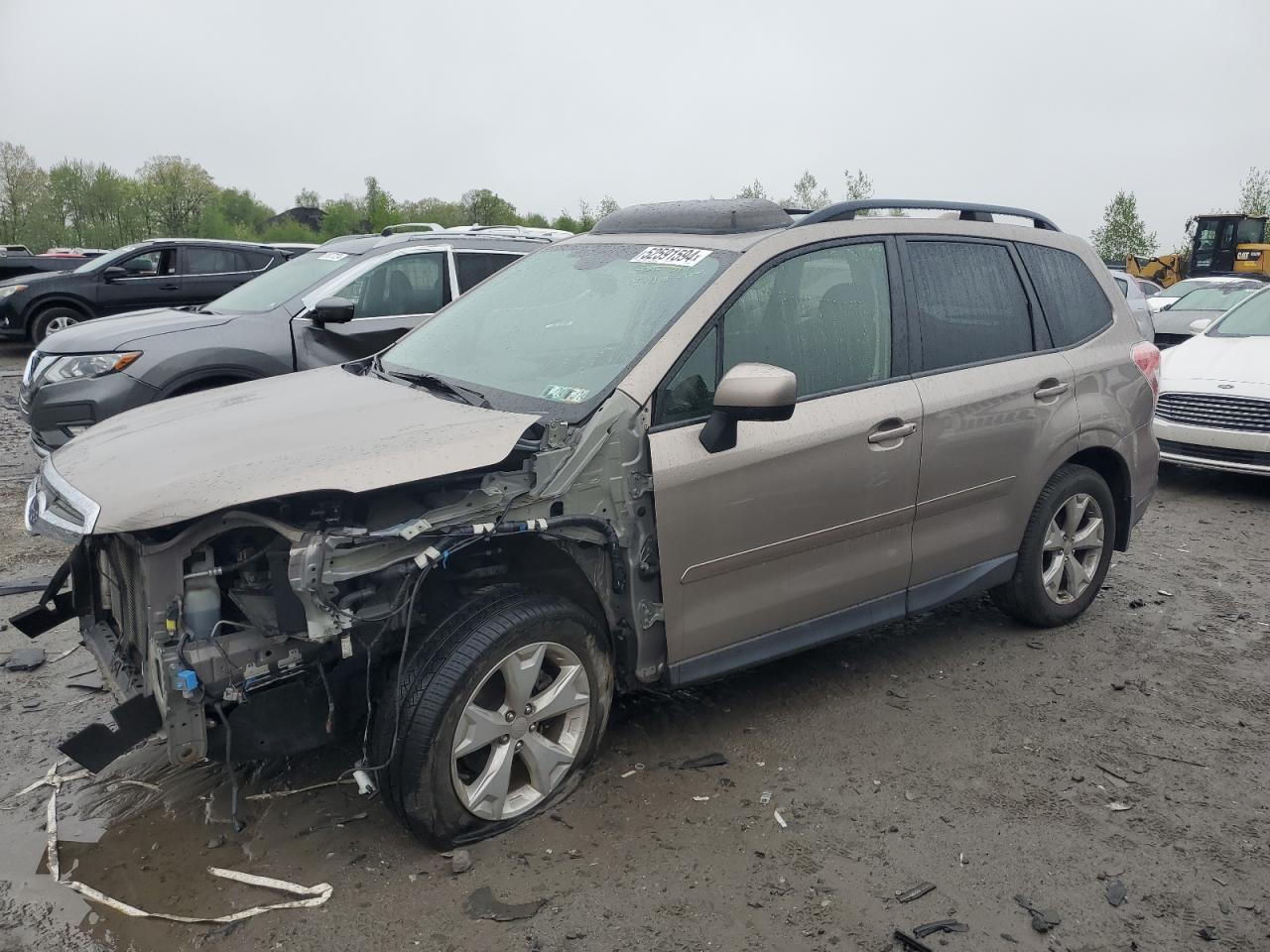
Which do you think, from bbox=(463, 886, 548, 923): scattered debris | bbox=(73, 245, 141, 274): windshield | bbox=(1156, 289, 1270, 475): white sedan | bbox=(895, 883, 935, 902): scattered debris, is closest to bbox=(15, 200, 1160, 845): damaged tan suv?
bbox=(463, 886, 548, 923): scattered debris

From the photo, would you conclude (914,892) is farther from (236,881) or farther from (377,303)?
(377,303)

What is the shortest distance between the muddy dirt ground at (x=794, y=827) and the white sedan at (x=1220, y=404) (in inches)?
134

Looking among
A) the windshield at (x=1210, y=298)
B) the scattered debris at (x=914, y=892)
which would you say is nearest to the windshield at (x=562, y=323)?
the scattered debris at (x=914, y=892)

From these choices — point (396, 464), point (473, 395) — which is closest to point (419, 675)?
point (396, 464)

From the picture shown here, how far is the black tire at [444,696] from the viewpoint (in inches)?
116

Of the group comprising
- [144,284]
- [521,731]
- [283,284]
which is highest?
[144,284]

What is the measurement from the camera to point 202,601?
2836 millimetres

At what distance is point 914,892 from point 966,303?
7.90 ft

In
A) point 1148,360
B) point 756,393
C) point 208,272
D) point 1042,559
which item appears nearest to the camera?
point 756,393

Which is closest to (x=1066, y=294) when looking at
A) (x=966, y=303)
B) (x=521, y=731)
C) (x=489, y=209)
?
(x=966, y=303)

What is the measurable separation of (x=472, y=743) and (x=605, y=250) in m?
2.04

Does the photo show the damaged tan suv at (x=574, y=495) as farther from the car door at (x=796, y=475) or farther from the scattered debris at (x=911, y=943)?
the scattered debris at (x=911, y=943)

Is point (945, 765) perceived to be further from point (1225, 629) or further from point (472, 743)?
point (1225, 629)

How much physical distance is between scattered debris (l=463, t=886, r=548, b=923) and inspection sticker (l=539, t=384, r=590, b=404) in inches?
59.1
